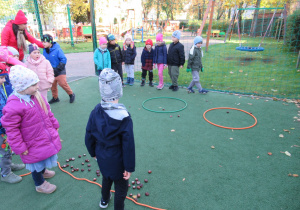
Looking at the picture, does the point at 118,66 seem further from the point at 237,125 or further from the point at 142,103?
the point at 237,125

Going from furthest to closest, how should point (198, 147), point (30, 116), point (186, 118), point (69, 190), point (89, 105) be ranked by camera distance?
point (89, 105) < point (186, 118) < point (198, 147) < point (69, 190) < point (30, 116)

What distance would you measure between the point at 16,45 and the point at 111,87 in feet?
13.7

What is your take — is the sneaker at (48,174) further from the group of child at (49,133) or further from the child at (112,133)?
the child at (112,133)

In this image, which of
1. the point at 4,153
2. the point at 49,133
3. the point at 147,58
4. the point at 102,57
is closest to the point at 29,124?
the point at 49,133

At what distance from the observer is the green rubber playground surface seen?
106 inches

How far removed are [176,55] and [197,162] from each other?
4071 mm

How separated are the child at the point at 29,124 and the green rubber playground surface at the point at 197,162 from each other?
0.56m

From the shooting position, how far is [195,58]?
645cm

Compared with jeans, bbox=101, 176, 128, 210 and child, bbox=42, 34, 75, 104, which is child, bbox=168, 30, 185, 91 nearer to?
child, bbox=42, 34, 75, 104

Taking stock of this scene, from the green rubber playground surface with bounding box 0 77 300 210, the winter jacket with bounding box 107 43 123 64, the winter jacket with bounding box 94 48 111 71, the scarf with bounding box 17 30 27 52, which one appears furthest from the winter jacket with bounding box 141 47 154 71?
the scarf with bounding box 17 30 27 52

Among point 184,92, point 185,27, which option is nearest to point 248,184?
point 184,92

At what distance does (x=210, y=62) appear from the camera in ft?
36.1

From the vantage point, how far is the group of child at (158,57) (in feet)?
20.9

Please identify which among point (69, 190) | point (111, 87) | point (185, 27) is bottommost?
point (69, 190)
